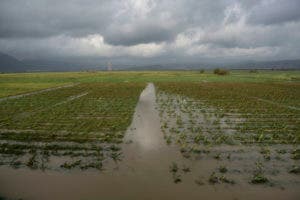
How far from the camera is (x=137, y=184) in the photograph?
23.9 ft

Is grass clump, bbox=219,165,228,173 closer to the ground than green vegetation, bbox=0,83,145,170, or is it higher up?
closer to the ground

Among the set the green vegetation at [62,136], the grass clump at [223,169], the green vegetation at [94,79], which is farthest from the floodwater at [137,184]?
the green vegetation at [94,79]

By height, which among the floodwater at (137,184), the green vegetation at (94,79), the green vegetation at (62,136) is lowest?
the floodwater at (137,184)

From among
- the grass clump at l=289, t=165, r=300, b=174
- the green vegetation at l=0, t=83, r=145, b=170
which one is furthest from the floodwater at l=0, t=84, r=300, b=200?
the green vegetation at l=0, t=83, r=145, b=170

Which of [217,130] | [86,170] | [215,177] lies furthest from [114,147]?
[217,130]

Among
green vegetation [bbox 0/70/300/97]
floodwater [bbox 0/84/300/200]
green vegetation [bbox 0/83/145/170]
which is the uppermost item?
green vegetation [bbox 0/70/300/97]

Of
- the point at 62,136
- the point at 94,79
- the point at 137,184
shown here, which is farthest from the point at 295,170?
the point at 94,79

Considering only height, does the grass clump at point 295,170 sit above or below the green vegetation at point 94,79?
below

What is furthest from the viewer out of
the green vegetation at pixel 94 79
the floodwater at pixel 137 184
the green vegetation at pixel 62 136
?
the green vegetation at pixel 94 79

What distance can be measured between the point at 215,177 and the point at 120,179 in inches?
132

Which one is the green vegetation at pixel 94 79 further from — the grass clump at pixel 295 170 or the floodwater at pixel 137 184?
the grass clump at pixel 295 170

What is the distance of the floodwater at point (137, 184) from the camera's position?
6.72m

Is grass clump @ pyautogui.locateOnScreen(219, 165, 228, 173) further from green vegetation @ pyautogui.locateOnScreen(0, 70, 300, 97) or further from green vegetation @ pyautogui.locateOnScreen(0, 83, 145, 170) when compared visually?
green vegetation @ pyautogui.locateOnScreen(0, 70, 300, 97)

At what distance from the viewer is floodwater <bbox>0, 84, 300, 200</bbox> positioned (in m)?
6.72
